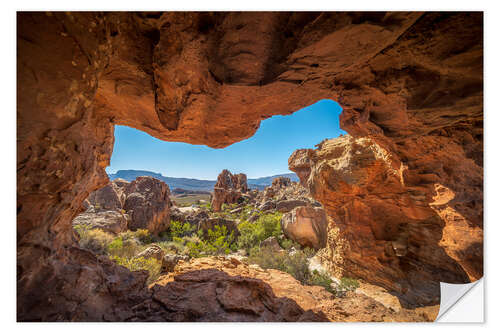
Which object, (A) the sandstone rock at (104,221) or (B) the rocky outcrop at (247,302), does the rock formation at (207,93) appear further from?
(A) the sandstone rock at (104,221)

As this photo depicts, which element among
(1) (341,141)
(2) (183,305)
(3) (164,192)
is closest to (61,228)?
(2) (183,305)

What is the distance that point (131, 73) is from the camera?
7.38 feet

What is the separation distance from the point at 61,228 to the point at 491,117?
5078 millimetres

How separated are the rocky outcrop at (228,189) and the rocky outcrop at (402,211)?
2019 centimetres

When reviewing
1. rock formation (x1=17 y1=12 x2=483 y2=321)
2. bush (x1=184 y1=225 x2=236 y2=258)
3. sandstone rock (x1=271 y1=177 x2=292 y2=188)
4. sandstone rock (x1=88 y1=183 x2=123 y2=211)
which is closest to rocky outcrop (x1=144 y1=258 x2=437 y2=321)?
rock formation (x1=17 y1=12 x2=483 y2=321)

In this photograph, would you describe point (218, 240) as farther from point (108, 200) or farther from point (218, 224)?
point (108, 200)

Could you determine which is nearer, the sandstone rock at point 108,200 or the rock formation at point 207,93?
the rock formation at point 207,93

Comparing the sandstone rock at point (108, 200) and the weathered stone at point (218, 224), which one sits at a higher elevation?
the sandstone rock at point (108, 200)

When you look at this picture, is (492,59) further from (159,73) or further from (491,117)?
(159,73)

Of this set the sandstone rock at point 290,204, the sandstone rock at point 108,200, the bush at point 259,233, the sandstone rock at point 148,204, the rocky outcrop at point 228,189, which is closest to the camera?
the bush at point 259,233

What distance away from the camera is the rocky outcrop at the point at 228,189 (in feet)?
79.7

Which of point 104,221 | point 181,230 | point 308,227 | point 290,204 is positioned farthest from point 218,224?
point 290,204

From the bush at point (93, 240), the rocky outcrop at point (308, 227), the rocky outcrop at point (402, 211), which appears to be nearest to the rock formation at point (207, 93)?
the rocky outcrop at point (402, 211)

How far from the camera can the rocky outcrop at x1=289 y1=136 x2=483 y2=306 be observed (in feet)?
7.79
